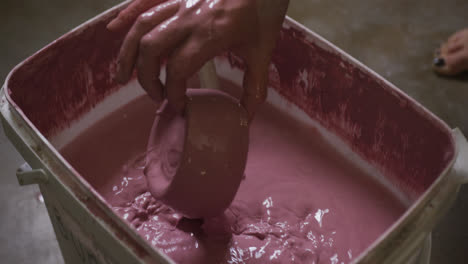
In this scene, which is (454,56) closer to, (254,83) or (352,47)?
(352,47)

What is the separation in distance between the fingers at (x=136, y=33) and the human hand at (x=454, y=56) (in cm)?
106

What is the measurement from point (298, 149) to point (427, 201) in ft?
1.47

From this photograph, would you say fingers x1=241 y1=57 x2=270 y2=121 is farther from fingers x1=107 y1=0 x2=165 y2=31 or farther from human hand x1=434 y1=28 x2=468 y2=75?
human hand x1=434 y1=28 x2=468 y2=75

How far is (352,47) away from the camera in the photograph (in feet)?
5.42

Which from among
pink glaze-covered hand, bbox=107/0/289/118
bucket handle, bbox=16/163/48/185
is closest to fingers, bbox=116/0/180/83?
pink glaze-covered hand, bbox=107/0/289/118

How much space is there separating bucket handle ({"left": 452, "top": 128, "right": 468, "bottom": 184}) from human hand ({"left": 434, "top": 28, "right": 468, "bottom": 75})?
2.55ft

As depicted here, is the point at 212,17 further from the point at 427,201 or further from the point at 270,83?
the point at 270,83

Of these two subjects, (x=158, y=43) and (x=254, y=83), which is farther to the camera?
(x=254, y=83)

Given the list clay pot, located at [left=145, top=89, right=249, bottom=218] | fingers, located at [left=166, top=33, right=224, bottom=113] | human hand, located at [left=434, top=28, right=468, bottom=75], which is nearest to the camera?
fingers, located at [left=166, top=33, right=224, bottom=113]

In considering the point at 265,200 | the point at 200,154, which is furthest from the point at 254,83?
the point at 265,200

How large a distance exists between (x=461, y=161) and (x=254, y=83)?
35cm

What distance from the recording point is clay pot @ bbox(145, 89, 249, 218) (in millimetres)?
815

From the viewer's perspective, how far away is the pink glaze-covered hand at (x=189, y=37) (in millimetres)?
717

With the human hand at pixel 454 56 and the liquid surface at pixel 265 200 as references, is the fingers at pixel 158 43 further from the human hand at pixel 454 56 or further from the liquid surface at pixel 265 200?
the human hand at pixel 454 56
